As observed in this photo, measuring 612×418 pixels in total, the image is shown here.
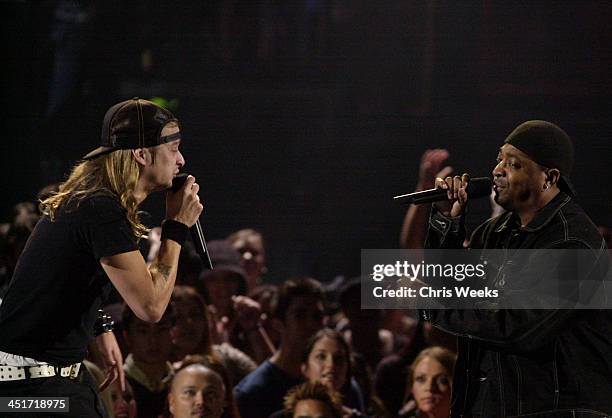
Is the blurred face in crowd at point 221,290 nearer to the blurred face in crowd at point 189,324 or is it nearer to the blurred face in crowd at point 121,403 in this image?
the blurred face in crowd at point 189,324

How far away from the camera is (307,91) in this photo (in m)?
4.15

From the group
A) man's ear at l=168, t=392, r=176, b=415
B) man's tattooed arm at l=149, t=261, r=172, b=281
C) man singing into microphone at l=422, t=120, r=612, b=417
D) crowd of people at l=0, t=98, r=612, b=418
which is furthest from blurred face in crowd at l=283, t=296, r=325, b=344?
man's tattooed arm at l=149, t=261, r=172, b=281

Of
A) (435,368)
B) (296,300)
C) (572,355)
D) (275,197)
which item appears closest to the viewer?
(572,355)

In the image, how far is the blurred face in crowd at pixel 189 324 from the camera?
12.1ft

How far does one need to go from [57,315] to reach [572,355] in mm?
1232

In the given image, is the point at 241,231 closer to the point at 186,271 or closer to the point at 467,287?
the point at 186,271

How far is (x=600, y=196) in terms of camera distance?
3885 millimetres

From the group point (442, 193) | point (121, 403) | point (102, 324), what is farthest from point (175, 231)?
point (121, 403)

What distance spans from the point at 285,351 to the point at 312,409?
1.35 feet

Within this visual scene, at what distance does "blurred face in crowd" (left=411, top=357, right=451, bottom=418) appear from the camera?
3537 millimetres

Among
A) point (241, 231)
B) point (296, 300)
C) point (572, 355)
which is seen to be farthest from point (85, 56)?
point (572, 355)

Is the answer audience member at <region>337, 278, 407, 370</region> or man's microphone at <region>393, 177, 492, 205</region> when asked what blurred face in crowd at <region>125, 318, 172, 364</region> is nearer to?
audience member at <region>337, 278, 407, 370</region>

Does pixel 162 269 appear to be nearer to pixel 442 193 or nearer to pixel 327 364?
pixel 442 193

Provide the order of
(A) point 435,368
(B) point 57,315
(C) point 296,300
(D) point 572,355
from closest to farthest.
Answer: (B) point 57,315 < (D) point 572,355 < (A) point 435,368 < (C) point 296,300
